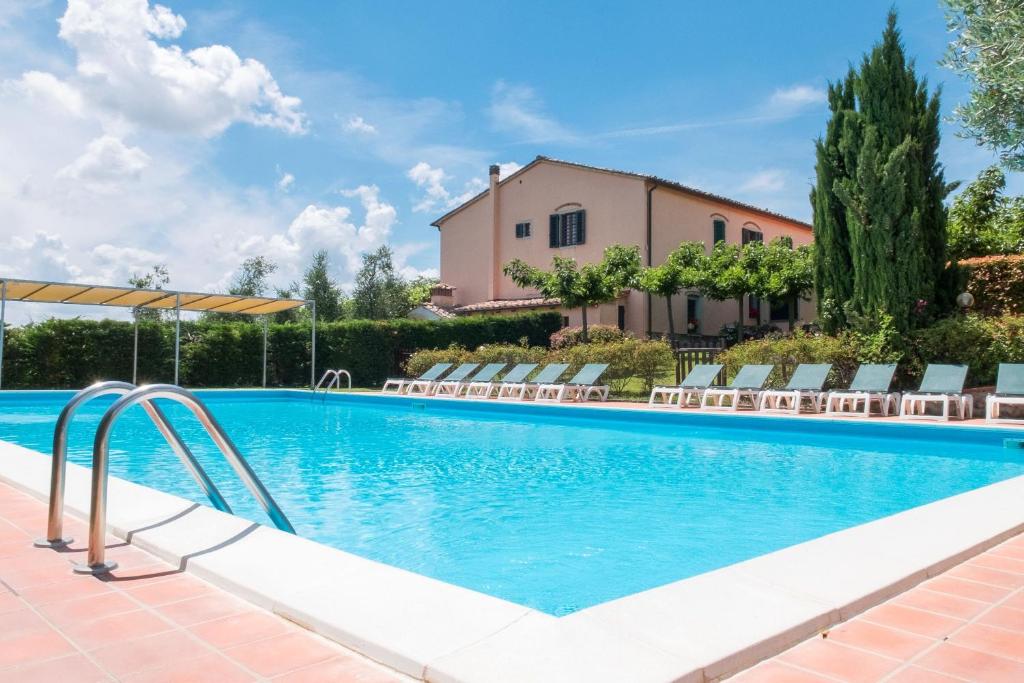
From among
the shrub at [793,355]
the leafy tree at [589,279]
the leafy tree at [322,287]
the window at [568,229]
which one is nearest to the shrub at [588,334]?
the leafy tree at [589,279]

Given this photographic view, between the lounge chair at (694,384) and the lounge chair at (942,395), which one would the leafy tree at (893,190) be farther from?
the lounge chair at (694,384)

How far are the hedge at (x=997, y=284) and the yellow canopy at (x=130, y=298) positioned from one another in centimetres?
1450

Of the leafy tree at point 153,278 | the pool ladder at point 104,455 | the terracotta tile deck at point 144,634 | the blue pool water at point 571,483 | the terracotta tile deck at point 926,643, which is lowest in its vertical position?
the blue pool water at point 571,483

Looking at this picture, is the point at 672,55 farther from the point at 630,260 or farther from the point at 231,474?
the point at 231,474

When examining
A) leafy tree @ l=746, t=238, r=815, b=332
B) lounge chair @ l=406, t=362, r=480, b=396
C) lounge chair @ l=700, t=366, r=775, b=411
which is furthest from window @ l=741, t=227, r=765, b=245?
lounge chair @ l=700, t=366, r=775, b=411

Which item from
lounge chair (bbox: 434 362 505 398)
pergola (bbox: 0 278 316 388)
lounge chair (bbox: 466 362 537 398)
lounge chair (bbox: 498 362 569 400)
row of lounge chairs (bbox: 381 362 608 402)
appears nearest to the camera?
pergola (bbox: 0 278 316 388)

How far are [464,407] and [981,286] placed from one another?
10404 millimetres

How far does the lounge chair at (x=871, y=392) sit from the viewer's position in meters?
→ 11.2

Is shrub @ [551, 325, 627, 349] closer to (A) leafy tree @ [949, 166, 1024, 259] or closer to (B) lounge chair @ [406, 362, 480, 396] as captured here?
(B) lounge chair @ [406, 362, 480, 396]

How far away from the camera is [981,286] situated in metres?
13.6

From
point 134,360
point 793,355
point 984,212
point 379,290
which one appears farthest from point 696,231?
point 134,360

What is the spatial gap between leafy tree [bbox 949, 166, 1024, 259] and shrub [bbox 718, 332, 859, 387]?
7.39 m

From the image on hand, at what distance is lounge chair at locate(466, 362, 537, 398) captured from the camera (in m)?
16.0

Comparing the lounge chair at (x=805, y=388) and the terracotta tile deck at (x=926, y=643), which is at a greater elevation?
the lounge chair at (x=805, y=388)
